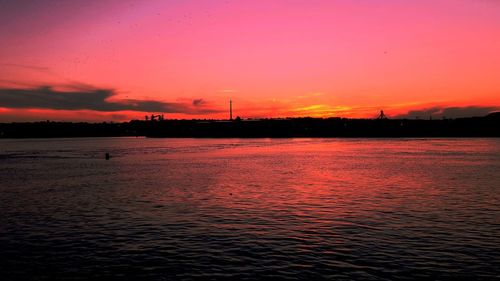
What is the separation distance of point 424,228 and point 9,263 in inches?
985

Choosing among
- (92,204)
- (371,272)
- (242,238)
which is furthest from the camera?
(92,204)

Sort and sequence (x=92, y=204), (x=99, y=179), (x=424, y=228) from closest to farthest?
(x=424, y=228) → (x=92, y=204) → (x=99, y=179)

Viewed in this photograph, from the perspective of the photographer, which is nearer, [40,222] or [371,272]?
[371,272]

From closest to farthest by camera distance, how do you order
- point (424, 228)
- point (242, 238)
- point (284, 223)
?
1. point (242, 238)
2. point (424, 228)
3. point (284, 223)

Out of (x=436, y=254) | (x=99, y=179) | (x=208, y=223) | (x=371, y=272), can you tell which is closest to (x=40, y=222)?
(x=208, y=223)

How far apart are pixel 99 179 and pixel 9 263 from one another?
47.3 metres

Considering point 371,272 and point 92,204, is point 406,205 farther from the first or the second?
point 92,204

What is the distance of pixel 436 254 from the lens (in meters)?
23.2

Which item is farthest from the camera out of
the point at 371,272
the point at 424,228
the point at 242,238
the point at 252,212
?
the point at 252,212

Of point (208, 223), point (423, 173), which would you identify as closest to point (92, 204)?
point (208, 223)

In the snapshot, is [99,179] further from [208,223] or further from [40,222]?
[208,223]

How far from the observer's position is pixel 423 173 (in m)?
72.9

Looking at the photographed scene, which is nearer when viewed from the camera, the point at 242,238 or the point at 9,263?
the point at 9,263

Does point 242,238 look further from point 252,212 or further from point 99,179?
point 99,179
